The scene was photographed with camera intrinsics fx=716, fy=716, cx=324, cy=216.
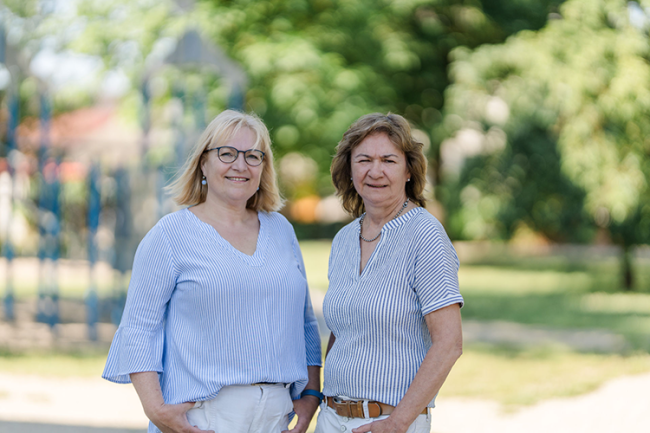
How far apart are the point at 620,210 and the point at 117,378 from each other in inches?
421

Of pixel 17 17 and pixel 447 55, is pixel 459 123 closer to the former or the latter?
pixel 447 55

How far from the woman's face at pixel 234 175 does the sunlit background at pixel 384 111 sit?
3453mm

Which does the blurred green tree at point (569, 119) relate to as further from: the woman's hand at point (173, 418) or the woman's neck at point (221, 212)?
the woman's hand at point (173, 418)

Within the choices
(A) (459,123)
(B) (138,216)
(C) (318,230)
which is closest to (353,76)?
(A) (459,123)

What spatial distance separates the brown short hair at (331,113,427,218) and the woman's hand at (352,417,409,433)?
0.81 metres

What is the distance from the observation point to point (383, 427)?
2.35 meters

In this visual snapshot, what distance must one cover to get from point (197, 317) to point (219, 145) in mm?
621

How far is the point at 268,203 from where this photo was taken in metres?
2.83

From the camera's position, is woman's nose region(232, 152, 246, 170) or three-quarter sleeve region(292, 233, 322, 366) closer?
woman's nose region(232, 152, 246, 170)

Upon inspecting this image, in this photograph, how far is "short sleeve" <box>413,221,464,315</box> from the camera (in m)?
2.30

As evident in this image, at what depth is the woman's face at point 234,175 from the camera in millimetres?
2584

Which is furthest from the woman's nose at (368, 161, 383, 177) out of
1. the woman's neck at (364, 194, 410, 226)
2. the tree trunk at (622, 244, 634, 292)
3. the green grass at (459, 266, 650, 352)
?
the tree trunk at (622, 244, 634, 292)

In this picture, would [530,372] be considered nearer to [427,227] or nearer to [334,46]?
[427,227]

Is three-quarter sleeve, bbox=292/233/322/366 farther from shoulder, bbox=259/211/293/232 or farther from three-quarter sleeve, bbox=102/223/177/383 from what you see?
three-quarter sleeve, bbox=102/223/177/383
